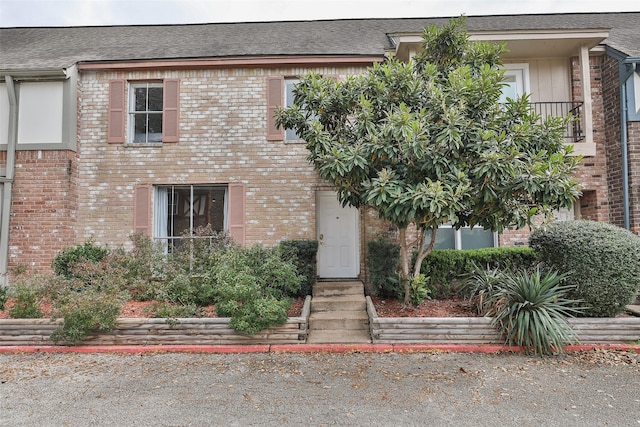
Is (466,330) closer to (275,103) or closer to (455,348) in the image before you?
(455,348)

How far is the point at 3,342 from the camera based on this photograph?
5.33 meters

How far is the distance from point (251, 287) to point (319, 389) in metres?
1.86

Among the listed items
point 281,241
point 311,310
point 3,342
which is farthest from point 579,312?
point 3,342

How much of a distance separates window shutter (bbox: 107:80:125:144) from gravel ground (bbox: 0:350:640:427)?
4752 mm

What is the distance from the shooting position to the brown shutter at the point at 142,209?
26.3 feet

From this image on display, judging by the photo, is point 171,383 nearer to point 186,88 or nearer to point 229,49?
point 186,88

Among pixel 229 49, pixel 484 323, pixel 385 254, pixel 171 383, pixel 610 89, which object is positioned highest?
pixel 229 49

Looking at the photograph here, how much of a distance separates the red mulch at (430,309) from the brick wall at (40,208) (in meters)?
6.62

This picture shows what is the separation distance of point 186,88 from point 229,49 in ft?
4.51

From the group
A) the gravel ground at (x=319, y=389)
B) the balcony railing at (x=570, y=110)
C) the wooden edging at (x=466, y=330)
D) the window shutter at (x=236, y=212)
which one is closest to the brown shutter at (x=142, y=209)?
the window shutter at (x=236, y=212)

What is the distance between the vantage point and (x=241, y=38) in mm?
9805

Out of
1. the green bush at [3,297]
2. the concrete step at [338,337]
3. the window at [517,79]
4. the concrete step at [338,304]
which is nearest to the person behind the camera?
the concrete step at [338,337]

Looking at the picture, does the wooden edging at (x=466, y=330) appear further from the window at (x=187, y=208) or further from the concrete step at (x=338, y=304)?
the window at (x=187, y=208)

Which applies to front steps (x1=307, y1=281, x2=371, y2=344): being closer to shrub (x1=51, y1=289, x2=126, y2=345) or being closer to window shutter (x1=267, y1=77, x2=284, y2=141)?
shrub (x1=51, y1=289, x2=126, y2=345)
